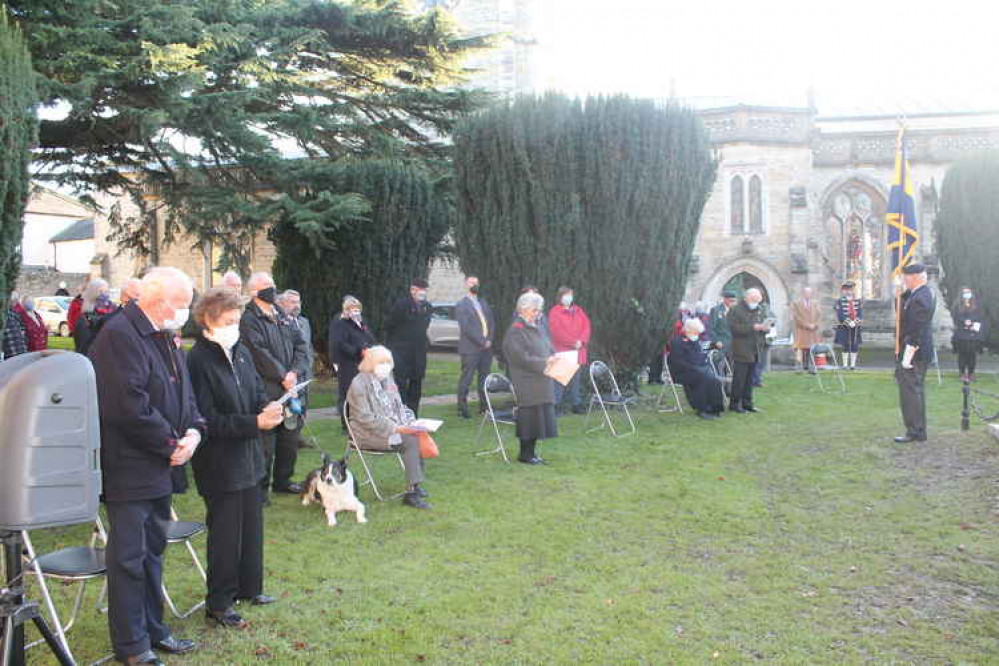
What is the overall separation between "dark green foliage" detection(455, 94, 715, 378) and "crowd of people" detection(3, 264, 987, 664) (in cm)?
66

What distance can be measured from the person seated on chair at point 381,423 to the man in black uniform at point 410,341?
344 centimetres

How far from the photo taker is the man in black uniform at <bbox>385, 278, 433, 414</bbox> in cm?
1069

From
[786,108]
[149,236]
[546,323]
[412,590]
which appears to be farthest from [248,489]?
[786,108]

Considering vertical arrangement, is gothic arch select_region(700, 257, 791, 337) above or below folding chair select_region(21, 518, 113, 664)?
above

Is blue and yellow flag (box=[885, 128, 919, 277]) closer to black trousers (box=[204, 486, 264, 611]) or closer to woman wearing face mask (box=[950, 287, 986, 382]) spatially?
woman wearing face mask (box=[950, 287, 986, 382])

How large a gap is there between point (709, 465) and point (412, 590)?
4.59 m

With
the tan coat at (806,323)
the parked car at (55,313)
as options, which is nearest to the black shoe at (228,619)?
the tan coat at (806,323)

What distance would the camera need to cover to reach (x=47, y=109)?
1033 cm

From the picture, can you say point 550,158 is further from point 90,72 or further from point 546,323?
point 90,72

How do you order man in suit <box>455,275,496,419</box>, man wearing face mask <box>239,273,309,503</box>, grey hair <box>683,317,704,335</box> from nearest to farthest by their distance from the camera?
man wearing face mask <box>239,273,309,503</box> → grey hair <box>683,317,704,335</box> → man in suit <box>455,275,496,419</box>

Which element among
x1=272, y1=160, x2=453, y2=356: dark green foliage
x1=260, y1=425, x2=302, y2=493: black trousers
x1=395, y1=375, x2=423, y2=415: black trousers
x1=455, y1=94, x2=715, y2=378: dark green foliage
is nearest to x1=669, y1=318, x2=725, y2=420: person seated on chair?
x1=455, y1=94, x2=715, y2=378: dark green foliage

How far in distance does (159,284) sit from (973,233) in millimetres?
19230

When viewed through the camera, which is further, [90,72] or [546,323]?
[546,323]

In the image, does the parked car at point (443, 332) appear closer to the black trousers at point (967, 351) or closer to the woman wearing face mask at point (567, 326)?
the woman wearing face mask at point (567, 326)
